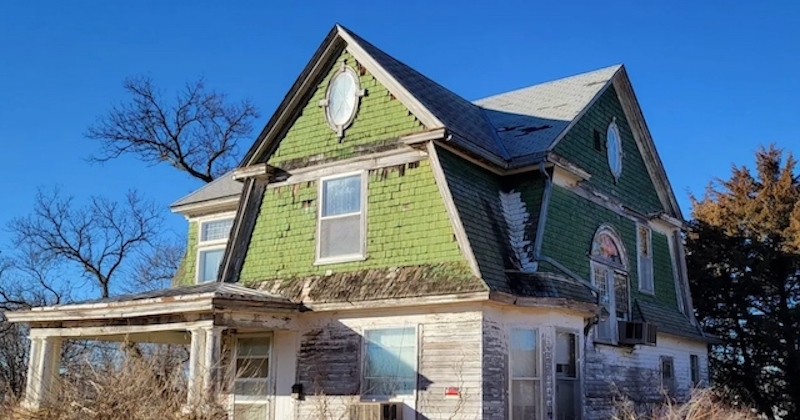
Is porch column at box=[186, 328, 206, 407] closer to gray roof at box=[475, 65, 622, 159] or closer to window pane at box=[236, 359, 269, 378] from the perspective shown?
window pane at box=[236, 359, 269, 378]

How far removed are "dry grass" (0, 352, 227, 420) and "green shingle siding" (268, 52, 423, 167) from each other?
18.0 feet

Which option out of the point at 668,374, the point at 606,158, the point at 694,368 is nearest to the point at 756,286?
the point at 694,368

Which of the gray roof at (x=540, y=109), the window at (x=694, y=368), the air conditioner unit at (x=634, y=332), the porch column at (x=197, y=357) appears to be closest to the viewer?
the porch column at (x=197, y=357)

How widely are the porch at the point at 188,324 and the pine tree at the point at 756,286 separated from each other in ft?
48.3

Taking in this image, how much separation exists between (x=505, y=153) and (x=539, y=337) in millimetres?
3662

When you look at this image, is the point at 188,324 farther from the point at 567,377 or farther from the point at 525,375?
Answer: the point at 567,377

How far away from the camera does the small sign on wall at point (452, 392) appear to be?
11.6m

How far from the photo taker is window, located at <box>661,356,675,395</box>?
1714cm

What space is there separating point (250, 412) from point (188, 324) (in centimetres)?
251

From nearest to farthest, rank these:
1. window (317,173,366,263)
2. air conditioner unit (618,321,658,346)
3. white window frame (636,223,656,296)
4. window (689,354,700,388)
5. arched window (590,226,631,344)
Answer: window (317,173,366,263) → air conditioner unit (618,321,658,346) → arched window (590,226,631,344) → white window frame (636,223,656,296) → window (689,354,700,388)

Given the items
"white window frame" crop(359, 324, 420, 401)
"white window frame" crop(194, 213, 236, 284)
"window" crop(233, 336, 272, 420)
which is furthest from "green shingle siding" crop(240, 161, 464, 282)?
"white window frame" crop(194, 213, 236, 284)

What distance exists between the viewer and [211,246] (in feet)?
57.8

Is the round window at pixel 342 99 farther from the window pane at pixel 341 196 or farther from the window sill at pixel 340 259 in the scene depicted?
the window sill at pixel 340 259

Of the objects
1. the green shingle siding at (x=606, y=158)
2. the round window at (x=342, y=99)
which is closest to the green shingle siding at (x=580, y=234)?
the green shingle siding at (x=606, y=158)
